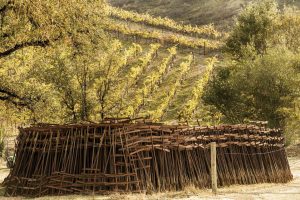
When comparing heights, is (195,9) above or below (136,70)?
above

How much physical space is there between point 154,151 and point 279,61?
79.0ft

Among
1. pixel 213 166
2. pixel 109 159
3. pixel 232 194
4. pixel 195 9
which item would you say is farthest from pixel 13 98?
pixel 195 9

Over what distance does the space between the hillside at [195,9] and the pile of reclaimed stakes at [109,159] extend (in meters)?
99.7

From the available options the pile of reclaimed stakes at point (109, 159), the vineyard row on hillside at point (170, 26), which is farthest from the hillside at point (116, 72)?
the pile of reclaimed stakes at point (109, 159)

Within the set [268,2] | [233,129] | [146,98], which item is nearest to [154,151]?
[233,129]

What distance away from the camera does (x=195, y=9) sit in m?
137

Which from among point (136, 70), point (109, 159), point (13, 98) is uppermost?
point (136, 70)

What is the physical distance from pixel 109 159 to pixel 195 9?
127 meters

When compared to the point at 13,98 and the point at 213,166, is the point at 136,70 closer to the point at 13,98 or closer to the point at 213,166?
the point at 13,98

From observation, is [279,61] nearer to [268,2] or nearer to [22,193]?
[268,2]

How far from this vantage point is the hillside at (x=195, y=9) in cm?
12222

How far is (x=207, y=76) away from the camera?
6147cm

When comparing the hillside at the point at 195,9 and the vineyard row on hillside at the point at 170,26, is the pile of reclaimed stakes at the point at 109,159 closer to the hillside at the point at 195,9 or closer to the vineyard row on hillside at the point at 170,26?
the vineyard row on hillside at the point at 170,26

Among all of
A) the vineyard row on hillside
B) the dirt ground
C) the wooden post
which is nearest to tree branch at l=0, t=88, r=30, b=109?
the dirt ground
